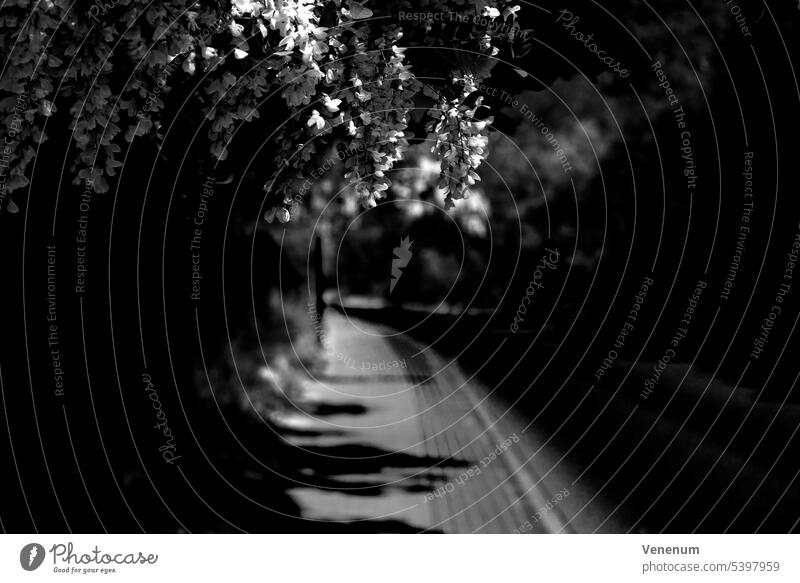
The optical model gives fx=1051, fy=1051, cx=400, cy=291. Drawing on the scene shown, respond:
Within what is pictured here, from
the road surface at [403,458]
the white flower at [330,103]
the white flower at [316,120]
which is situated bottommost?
the road surface at [403,458]

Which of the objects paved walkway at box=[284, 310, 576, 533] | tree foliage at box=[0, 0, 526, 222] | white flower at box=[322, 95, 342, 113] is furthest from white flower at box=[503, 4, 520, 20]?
paved walkway at box=[284, 310, 576, 533]

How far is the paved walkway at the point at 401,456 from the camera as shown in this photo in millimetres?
10961

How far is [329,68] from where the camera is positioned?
8.00 m
